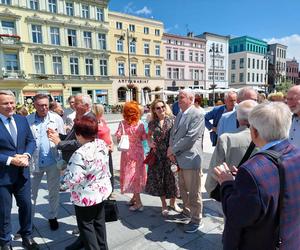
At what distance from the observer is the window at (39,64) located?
26.3m

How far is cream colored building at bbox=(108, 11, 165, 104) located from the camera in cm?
3194

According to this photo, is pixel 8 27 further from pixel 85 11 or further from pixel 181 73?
pixel 181 73

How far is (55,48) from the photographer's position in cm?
2711

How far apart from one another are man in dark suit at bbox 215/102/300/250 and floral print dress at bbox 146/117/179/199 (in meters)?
2.03

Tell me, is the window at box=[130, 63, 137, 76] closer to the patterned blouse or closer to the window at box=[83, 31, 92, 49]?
the window at box=[83, 31, 92, 49]

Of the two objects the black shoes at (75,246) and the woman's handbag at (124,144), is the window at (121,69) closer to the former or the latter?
the woman's handbag at (124,144)

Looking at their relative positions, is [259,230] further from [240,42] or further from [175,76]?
[240,42]

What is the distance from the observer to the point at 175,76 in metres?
39.0

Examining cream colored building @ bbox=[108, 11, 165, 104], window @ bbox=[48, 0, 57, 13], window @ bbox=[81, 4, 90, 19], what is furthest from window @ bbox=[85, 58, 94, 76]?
window @ bbox=[48, 0, 57, 13]

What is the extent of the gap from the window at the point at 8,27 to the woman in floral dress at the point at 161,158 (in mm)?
27280

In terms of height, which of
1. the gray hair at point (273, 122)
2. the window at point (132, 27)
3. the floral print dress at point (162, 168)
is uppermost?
the window at point (132, 27)

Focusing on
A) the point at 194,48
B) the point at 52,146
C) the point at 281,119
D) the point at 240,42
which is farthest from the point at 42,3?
the point at 240,42

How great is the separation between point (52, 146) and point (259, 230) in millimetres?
2747

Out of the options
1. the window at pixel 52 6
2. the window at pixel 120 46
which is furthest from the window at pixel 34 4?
the window at pixel 120 46
